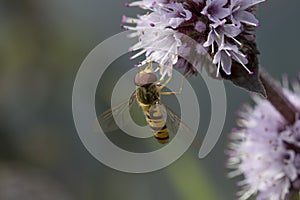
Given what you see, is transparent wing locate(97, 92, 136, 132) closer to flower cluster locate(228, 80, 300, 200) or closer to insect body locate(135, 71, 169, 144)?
insect body locate(135, 71, 169, 144)

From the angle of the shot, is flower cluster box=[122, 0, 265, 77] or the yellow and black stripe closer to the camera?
flower cluster box=[122, 0, 265, 77]

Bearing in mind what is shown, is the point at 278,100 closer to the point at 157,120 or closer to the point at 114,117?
the point at 157,120

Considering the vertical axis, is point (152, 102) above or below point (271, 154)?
above

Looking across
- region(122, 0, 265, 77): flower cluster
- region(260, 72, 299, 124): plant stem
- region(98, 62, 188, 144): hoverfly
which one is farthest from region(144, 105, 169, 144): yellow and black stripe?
region(260, 72, 299, 124): plant stem

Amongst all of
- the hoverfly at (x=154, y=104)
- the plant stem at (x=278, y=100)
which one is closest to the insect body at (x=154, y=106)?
the hoverfly at (x=154, y=104)

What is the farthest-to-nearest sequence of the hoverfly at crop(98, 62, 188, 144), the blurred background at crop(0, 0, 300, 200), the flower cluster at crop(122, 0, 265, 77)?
the blurred background at crop(0, 0, 300, 200), the hoverfly at crop(98, 62, 188, 144), the flower cluster at crop(122, 0, 265, 77)

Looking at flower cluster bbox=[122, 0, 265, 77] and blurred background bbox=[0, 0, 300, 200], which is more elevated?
blurred background bbox=[0, 0, 300, 200]

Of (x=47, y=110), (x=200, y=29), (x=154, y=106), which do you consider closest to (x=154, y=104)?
(x=154, y=106)
